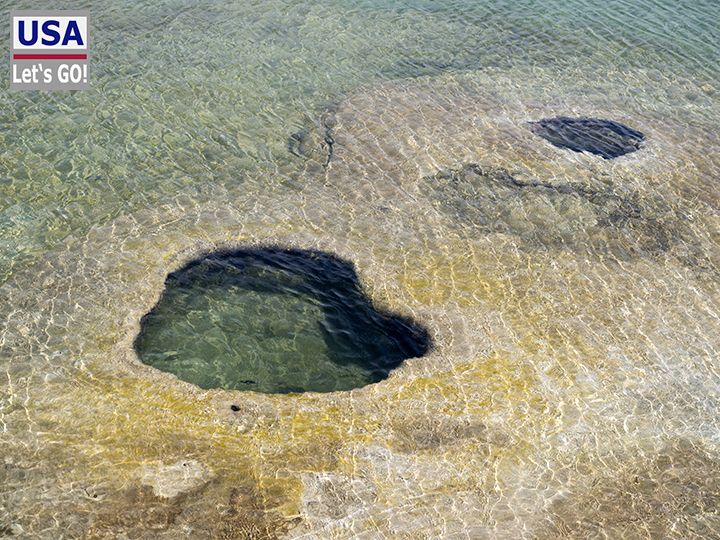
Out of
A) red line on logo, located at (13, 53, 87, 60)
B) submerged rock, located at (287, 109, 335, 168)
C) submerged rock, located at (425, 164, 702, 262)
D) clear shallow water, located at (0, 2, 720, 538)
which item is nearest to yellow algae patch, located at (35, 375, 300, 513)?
clear shallow water, located at (0, 2, 720, 538)

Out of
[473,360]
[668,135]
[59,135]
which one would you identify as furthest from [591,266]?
[59,135]

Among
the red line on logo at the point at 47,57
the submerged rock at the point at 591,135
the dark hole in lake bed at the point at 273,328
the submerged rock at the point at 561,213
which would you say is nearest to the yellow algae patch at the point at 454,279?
the dark hole in lake bed at the point at 273,328

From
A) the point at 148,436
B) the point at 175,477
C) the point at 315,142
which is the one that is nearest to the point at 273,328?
the point at 148,436

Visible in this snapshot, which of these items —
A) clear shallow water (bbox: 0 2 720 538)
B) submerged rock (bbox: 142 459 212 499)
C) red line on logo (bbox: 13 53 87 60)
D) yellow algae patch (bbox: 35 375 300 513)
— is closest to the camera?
submerged rock (bbox: 142 459 212 499)

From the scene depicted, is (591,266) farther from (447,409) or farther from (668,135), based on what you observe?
(668,135)

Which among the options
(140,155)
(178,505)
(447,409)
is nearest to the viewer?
(178,505)

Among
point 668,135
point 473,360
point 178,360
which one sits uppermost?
point 668,135

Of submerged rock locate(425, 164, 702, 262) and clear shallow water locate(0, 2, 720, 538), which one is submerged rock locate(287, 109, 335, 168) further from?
submerged rock locate(425, 164, 702, 262)
